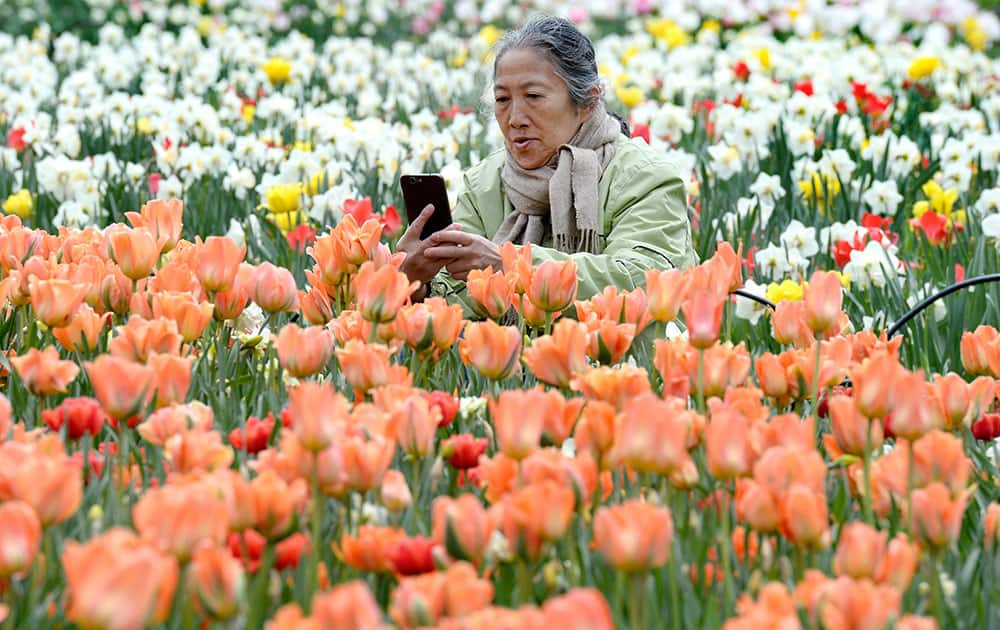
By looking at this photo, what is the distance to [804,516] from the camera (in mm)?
1435

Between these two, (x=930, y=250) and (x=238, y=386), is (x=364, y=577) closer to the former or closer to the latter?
(x=238, y=386)

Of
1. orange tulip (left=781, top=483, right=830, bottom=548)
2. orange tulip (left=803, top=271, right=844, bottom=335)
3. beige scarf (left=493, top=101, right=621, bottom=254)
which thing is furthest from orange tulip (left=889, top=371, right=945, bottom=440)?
beige scarf (left=493, top=101, right=621, bottom=254)

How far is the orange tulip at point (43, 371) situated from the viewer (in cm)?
185

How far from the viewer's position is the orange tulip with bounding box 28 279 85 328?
2125 mm

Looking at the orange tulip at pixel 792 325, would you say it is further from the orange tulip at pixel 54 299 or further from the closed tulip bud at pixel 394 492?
the orange tulip at pixel 54 299

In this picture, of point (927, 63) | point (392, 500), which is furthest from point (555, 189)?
point (927, 63)

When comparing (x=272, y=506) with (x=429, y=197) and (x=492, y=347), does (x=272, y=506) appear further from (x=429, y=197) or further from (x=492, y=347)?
(x=429, y=197)

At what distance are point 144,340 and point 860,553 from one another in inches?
40.0

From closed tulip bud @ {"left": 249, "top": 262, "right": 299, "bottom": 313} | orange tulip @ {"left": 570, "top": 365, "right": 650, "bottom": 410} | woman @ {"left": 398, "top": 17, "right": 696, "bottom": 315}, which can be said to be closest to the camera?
orange tulip @ {"left": 570, "top": 365, "right": 650, "bottom": 410}

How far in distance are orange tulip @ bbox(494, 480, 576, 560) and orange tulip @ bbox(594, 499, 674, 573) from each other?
0.06 meters

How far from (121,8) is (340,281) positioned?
8.46 m

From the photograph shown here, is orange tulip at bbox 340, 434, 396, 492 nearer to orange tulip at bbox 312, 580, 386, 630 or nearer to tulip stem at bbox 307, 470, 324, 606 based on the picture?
tulip stem at bbox 307, 470, 324, 606

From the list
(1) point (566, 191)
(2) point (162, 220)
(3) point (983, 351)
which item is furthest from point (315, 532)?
(1) point (566, 191)

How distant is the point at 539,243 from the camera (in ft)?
11.3
